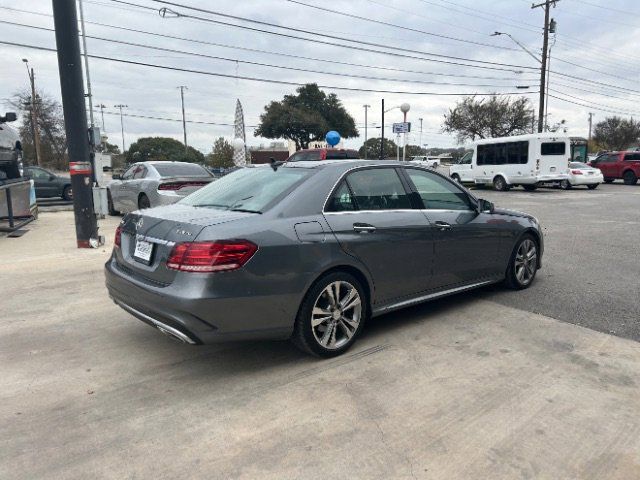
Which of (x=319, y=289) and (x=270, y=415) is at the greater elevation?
(x=319, y=289)

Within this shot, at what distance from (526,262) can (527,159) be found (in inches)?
708

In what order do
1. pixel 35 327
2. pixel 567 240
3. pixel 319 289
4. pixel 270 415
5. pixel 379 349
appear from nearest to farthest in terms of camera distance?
pixel 270 415 → pixel 319 289 → pixel 379 349 → pixel 35 327 → pixel 567 240

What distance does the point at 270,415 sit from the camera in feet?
9.90

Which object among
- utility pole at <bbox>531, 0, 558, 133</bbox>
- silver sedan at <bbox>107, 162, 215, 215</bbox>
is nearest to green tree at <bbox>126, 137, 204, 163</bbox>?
utility pole at <bbox>531, 0, 558, 133</bbox>

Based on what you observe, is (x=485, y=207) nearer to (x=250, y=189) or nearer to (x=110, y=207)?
(x=250, y=189)

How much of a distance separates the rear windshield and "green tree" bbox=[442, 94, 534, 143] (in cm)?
3840

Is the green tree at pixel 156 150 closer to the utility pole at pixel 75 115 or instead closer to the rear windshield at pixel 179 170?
the rear windshield at pixel 179 170

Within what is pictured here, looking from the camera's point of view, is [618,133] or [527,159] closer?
[527,159]

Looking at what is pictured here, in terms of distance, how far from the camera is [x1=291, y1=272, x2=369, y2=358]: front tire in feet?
11.9

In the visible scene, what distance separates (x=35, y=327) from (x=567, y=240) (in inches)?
331

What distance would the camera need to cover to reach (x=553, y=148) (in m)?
21.7

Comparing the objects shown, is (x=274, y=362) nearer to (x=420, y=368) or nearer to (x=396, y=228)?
(x=420, y=368)

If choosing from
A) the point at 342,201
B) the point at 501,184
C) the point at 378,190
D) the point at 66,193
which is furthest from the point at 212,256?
the point at 501,184

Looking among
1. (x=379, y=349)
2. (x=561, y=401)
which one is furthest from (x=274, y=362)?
(x=561, y=401)
